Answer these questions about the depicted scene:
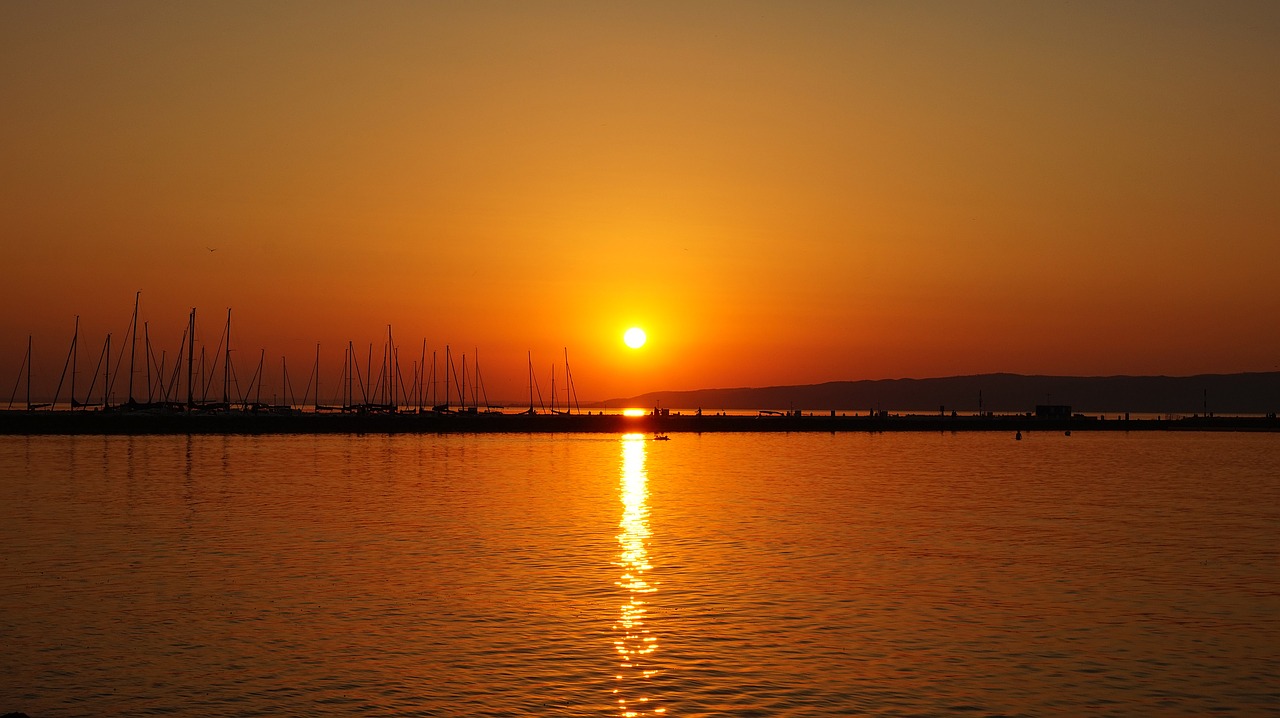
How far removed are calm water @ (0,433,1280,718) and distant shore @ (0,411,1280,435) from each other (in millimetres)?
67972

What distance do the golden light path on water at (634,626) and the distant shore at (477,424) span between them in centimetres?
9055

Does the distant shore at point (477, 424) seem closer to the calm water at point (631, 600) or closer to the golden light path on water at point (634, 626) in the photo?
the calm water at point (631, 600)

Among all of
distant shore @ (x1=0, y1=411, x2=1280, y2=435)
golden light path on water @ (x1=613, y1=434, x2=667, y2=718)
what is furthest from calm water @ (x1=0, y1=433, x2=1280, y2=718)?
distant shore @ (x1=0, y1=411, x2=1280, y2=435)

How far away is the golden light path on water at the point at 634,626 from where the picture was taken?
18172mm

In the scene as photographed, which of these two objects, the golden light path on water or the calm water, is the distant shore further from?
the golden light path on water

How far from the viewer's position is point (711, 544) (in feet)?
125

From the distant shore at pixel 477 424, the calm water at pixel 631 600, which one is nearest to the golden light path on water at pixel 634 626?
the calm water at pixel 631 600

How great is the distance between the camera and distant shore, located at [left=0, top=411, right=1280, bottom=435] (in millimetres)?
122312

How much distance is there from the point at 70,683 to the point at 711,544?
2273cm

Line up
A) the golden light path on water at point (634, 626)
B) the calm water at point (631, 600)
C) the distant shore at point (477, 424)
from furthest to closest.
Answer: the distant shore at point (477, 424) → the calm water at point (631, 600) → the golden light path on water at point (634, 626)

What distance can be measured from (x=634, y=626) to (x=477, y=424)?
410ft

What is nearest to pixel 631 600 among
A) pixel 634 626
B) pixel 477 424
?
pixel 634 626

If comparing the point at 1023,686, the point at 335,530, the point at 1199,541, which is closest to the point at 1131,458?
the point at 1199,541

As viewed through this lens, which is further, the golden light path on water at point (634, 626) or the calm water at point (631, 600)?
the calm water at point (631, 600)
